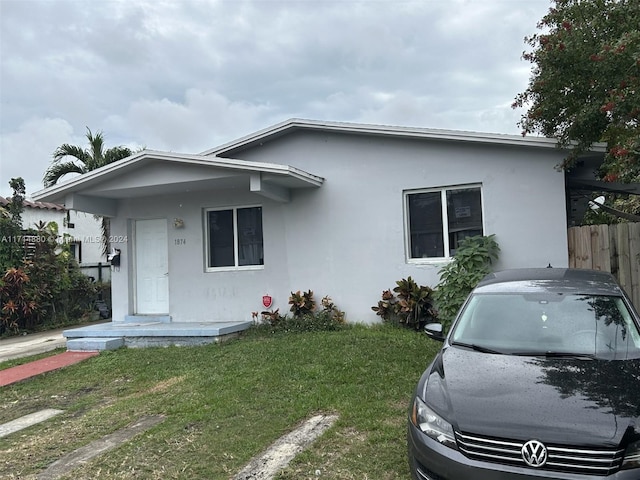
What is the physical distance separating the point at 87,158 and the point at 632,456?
15297mm

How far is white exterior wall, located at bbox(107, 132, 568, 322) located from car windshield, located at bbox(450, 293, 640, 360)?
451 centimetres

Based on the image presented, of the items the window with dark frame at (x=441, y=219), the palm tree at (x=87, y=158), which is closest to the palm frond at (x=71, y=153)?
the palm tree at (x=87, y=158)

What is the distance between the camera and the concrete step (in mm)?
9070

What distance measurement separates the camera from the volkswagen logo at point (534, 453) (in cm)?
256

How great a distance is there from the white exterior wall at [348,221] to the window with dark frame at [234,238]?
0.20 meters

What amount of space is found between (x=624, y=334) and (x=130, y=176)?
8.85 m

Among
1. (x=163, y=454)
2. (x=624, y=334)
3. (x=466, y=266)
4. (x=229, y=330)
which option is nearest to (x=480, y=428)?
(x=624, y=334)

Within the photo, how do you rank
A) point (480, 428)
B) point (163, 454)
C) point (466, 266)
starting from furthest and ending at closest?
point (466, 266) → point (163, 454) → point (480, 428)

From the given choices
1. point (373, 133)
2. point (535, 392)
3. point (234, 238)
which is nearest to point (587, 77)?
point (373, 133)

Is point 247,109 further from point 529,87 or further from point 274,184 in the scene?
point 529,87

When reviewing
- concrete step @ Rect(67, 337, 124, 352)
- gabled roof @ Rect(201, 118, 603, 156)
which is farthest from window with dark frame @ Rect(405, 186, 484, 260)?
concrete step @ Rect(67, 337, 124, 352)

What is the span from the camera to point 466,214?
891 cm

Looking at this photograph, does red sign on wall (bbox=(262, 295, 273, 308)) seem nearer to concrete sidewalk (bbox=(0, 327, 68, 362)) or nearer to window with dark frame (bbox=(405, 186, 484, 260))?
window with dark frame (bbox=(405, 186, 484, 260))

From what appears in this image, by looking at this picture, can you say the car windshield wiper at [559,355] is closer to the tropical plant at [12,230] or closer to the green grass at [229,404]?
the green grass at [229,404]
